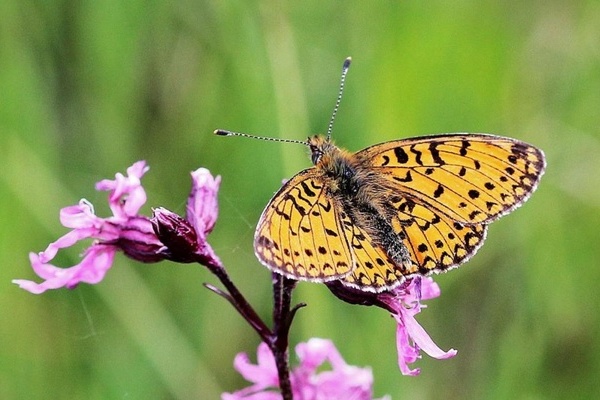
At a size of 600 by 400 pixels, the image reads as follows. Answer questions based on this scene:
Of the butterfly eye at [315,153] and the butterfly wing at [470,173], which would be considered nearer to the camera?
the butterfly wing at [470,173]

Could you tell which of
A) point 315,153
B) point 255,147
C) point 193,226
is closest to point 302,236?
point 193,226

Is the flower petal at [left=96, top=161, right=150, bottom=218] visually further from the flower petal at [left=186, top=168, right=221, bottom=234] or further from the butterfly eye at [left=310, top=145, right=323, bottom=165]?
the butterfly eye at [left=310, top=145, right=323, bottom=165]

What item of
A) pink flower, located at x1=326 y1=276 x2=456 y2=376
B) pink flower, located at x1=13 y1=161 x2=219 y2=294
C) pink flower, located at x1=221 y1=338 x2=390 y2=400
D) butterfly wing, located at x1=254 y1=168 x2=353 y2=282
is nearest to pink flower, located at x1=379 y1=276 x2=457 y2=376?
pink flower, located at x1=326 y1=276 x2=456 y2=376

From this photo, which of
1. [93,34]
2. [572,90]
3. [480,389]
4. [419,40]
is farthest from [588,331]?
[93,34]

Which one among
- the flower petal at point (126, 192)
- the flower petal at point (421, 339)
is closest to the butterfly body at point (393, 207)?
the flower petal at point (421, 339)

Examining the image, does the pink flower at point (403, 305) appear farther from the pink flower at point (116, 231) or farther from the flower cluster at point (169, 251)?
the pink flower at point (116, 231)

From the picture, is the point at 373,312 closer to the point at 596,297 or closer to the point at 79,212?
the point at 596,297
